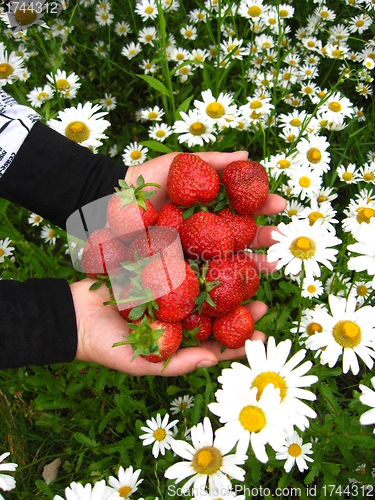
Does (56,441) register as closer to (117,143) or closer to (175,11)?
(117,143)

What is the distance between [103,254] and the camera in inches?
64.4

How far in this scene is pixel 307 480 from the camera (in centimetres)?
144

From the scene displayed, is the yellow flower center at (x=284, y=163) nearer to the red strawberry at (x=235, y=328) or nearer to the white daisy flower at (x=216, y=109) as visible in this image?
the white daisy flower at (x=216, y=109)

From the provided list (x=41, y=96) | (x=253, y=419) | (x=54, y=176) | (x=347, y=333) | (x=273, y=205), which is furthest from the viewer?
(x=41, y=96)

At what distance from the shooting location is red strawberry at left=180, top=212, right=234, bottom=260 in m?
1.59

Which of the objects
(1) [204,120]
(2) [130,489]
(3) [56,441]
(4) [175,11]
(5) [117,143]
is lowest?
(3) [56,441]

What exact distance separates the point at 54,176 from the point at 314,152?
1184 millimetres

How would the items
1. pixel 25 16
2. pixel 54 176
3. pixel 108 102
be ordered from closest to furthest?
1. pixel 54 176
2. pixel 25 16
3. pixel 108 102

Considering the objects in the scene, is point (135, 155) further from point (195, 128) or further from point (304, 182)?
point (304, 182)

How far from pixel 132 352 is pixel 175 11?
2.66 m

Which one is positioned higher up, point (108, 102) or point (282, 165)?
point (108, 102)

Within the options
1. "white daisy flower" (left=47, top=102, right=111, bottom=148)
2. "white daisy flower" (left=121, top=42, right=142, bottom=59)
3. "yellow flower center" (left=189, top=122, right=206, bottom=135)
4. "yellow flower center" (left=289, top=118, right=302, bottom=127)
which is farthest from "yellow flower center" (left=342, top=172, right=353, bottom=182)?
"white daisy flower" (left=121, top=42, right=142, bottom=59)

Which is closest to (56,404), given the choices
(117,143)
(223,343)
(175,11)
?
(223,343)

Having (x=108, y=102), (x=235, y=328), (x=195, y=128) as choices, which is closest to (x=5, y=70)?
(x=108, y=102)
